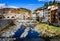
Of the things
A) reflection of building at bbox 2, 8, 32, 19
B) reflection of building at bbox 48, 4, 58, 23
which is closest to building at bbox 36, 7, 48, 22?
reflection of building at bbox 48, 4, 58, 23

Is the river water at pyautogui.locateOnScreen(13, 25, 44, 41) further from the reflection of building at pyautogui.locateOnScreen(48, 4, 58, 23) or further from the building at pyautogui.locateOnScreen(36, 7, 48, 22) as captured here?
the reflection of building at pyautogui.locateOnScreen(48, 4, 58, 23)

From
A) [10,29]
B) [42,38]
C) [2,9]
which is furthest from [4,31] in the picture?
[42,38]

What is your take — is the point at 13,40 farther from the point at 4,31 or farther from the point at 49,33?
the point at 49,33

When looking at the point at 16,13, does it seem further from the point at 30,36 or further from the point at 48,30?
the point at 48,30

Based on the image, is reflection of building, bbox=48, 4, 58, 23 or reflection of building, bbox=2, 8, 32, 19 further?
reflection of building, bbox=2, 8, 32, 19

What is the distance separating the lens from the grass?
731 cm

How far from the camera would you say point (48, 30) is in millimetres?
7406

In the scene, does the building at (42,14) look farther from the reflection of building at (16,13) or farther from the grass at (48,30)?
the reflection of building at (16,13)

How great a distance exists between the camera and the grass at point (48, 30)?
7309 mm

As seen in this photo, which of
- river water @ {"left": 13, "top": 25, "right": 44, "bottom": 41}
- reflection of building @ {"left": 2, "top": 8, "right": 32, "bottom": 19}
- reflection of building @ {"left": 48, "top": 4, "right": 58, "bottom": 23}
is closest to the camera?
river water @ {"left": 13, "top": 25, "right": 44, "bottom": 41}

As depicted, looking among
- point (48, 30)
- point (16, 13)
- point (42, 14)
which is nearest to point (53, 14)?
point (42, 14)

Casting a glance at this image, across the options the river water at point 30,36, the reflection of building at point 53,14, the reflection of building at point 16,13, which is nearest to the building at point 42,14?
the reflection of building at point 53,14

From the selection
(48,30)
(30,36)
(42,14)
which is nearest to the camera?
(30,36)

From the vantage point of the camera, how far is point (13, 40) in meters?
7.22
